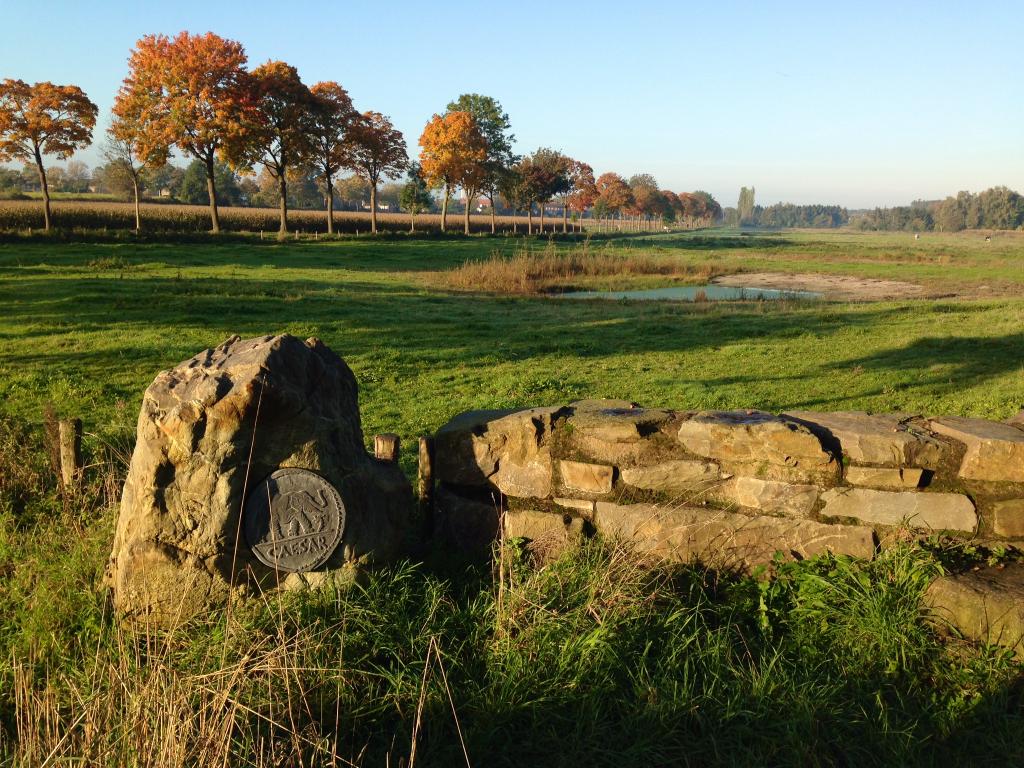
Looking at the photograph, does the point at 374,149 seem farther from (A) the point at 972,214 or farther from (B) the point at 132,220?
(A) the point at 972,214

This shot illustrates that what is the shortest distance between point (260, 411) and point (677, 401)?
322 inches

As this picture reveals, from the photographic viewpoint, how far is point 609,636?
3.75m

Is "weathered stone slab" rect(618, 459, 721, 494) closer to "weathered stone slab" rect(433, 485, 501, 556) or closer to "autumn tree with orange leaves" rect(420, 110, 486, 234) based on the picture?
"weathered stone slab" rect(433, 485, 501, 556)

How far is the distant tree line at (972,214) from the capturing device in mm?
146750

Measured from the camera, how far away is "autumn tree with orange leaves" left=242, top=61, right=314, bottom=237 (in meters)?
49.8

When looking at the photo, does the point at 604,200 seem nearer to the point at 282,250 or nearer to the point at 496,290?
the point at 282,250

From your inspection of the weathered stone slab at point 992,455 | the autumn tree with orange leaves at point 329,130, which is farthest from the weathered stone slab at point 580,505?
the autumn tree with orange leaves at point 329,130

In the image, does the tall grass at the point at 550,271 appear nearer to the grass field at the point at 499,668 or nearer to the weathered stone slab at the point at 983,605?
the grass field at the point at 499,668

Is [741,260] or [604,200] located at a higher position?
[604,200]

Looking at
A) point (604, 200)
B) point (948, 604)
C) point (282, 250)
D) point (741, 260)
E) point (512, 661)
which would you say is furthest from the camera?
point (604, 200)

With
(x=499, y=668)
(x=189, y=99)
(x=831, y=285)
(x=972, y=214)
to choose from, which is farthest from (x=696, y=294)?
(x=972, y=214)

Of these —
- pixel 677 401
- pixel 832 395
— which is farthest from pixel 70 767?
pixel 832 395

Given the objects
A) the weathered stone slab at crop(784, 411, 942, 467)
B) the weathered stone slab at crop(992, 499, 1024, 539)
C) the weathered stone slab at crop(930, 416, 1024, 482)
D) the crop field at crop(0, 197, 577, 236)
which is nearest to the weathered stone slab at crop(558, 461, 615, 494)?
the weathered stone slab at crop(784, 411, 942, 467)

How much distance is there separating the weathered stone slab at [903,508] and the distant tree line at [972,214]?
172 meters
